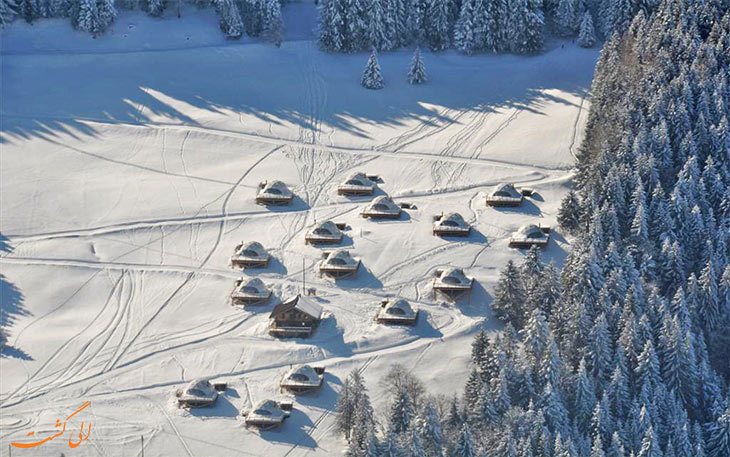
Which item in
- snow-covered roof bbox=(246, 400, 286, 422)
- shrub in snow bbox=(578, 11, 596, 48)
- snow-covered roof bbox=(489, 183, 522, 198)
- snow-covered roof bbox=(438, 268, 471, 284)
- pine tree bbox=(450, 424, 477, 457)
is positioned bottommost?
snow-covered roof bbox=(246, 400, 286, 422)

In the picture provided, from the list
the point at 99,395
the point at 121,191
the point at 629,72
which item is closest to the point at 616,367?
the point at 99,395

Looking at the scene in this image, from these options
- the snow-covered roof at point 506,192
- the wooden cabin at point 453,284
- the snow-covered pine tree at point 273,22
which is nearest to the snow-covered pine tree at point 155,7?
the snow-covered pine tree at point 273,22

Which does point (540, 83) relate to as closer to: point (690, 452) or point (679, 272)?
point (679, 272)

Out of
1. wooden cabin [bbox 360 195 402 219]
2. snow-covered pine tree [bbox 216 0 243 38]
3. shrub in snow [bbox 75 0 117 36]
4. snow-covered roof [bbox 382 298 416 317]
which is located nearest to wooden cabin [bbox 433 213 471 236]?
wooden cabin [bbox 360 195 402 219]

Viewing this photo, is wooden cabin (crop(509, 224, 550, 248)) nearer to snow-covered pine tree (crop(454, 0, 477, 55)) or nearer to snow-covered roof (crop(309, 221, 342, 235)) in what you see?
snow-covered roof (crop(309, 221, 342, 235))

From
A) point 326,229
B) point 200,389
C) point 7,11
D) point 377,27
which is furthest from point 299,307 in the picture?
point 7,11

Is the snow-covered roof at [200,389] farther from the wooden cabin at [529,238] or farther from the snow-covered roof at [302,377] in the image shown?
the wooden cabin at [529,238]

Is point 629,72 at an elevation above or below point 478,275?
above
